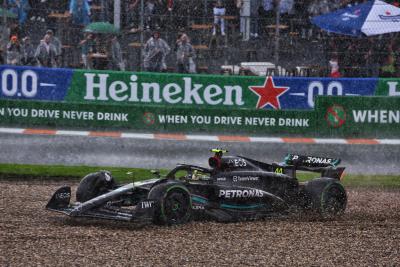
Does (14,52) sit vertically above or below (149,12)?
below

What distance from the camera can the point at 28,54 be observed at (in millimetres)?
20234

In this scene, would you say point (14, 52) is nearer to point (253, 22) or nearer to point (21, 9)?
point (21, 9)

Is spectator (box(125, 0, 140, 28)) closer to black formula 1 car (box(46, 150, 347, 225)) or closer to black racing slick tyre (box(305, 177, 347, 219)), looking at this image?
black formula 1 car (box(46, 150, 347, 225))

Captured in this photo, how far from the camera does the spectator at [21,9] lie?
20.0 metres

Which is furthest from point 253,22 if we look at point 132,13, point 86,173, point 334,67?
point 86,173

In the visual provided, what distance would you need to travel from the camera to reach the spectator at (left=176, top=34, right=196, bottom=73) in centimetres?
1988

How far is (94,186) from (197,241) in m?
2.15

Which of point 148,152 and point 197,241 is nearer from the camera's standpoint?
point 197,241

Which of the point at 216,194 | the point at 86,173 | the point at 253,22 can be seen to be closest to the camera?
the point at 216,194

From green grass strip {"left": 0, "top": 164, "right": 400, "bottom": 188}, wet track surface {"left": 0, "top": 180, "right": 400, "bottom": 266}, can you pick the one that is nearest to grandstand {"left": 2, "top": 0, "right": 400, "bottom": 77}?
green grass strip {"left": 0, "top": 164, "right": 400, "bottom": 188}

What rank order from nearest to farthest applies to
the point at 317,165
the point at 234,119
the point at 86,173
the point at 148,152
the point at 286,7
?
the point at 317,165
the point at 86,173
the point at 148,152
the point at 234,119
the point at 286,7

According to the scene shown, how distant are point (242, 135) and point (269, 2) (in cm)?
319

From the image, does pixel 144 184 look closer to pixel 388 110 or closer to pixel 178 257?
pixel 178 257

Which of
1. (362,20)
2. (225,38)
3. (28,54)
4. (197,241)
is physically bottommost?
(197,241)
